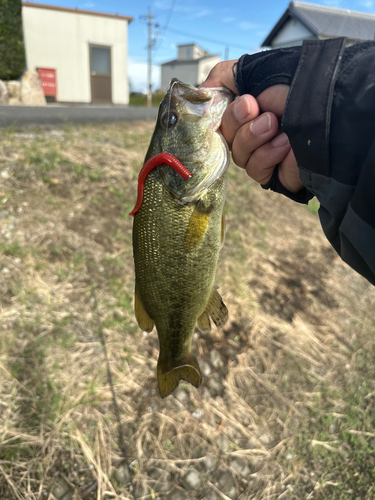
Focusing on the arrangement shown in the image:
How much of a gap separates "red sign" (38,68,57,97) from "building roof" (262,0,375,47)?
14.1 m

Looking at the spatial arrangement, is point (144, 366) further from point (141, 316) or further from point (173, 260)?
point (173, 260)

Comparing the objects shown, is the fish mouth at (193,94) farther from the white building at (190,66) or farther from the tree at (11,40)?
the white building at (190,66)

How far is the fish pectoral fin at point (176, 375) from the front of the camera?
1865 millimetres

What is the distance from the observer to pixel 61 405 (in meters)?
2.81

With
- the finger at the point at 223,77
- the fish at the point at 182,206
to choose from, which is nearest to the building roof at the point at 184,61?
the finger at the point at 223,77

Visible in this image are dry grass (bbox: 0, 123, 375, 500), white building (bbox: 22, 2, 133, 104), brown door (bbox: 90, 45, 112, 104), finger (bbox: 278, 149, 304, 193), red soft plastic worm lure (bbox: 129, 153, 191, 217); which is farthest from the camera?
brown door (bbox: 90, 45, 112, 104)

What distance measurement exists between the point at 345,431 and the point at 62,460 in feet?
8.58

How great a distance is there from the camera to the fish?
156cm

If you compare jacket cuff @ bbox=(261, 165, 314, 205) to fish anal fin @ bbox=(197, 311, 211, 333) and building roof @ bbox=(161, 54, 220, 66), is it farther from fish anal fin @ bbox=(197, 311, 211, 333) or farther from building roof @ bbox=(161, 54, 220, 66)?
building roof @ bbox=(161, 54, 220, 66)

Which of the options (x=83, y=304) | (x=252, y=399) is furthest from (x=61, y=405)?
(x=252, y=399)

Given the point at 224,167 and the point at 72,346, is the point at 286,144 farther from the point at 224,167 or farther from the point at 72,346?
the point at 72,346

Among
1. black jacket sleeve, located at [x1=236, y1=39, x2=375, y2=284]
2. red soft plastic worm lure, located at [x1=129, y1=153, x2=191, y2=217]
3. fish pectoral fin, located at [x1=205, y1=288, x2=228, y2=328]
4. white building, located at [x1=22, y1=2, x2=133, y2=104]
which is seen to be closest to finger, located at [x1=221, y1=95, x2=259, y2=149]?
black jacket sleeve, located at [x1=236, y1=39, x2=375, y2=284]

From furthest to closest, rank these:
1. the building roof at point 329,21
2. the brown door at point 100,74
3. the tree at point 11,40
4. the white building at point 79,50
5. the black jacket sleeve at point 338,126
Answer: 1. the brown door at point 100,74
2. the building roof at point 329,21
3. the white building at point 79,50
4. the tree at point 11,40
5. the black jacket sleeve at point 338,126

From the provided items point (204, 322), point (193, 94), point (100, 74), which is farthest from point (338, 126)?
point (100, 74)
